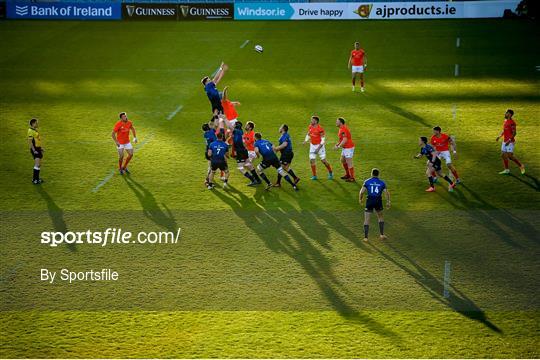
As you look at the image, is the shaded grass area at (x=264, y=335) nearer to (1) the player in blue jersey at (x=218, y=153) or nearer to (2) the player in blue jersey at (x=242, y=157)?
(1) the player in blue jersey at (x=218, y=153)

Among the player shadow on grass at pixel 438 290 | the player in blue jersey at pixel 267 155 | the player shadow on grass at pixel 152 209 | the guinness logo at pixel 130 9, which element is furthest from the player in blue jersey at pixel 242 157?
the guinness logo at pixel 130 9

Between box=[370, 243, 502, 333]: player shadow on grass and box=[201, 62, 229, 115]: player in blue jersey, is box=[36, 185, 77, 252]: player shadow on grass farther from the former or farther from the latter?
box=[370, 243, 502, 333]: player shadow on grass

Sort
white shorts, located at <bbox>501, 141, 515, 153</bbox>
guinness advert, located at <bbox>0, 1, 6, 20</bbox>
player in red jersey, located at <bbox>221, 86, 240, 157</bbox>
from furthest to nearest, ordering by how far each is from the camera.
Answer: guinness advert, located at <bbox>0, 1, 6, 20</bbox>
player in red jersey, located at <bbox>221, 86, 240, 157</bbox>
white shorts, located at <bbox>501, 141, 515, 153</bbox>

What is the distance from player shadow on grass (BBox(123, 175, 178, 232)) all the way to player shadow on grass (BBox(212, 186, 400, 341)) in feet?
6.27

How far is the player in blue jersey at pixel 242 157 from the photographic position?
24391 mm

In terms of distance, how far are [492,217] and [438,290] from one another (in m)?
5.13

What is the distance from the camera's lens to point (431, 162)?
23.4 meters

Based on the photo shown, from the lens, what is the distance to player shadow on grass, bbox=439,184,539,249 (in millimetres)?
20703

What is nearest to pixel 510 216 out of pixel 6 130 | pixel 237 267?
pixel 237 267

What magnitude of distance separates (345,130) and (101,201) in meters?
7.80

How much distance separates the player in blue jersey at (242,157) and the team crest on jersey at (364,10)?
31843 mm

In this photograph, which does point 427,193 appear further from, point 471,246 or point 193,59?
point 193,59

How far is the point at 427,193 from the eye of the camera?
24047 millimetres

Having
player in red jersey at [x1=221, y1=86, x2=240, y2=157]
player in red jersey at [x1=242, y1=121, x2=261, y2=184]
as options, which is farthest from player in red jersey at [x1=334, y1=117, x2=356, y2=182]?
player in red jersey at [x1=221, y1=86, x2=240, y2=157]
